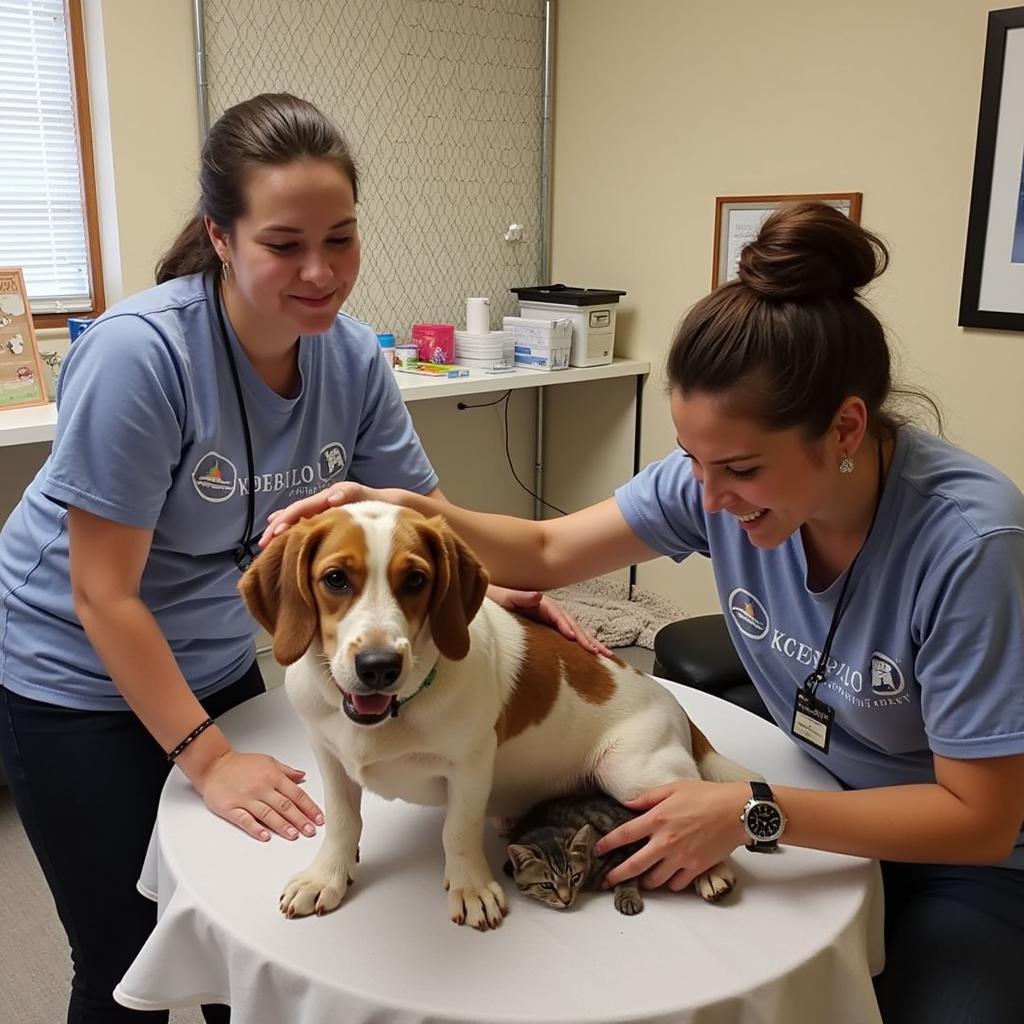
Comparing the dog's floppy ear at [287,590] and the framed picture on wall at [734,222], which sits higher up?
the framed picture on wall at [734,222]

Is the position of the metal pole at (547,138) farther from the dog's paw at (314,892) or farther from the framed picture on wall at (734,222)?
the dog's paw at (314,892)

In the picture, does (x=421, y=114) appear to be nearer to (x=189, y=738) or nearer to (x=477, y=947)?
(x=189, y=738)

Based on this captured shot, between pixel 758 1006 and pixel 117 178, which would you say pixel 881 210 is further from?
pixel 758 1006

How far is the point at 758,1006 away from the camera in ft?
3.14

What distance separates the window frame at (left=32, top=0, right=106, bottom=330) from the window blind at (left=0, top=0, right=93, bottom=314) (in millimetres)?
16

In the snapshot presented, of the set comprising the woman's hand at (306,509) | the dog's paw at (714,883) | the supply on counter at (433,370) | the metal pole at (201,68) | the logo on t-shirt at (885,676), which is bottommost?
the dog's paw at (714,883)

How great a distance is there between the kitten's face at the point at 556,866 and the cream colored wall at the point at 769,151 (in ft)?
7.39

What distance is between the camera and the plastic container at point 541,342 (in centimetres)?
351

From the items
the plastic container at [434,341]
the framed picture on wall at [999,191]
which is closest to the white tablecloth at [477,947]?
the framed picture on wall at [999,191]

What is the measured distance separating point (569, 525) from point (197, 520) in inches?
21.7

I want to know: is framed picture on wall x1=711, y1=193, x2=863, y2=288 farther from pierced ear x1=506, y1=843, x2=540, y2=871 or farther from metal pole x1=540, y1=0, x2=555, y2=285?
pierced ear x1=506, y1=843, x2=540, y2=871

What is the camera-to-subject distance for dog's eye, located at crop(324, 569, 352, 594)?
1.00 m

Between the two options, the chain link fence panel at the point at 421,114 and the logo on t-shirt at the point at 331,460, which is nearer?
the logo on t-shirt at the point at 331,460

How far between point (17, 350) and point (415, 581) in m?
2.05
